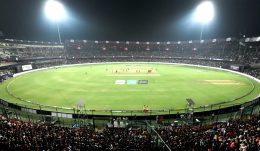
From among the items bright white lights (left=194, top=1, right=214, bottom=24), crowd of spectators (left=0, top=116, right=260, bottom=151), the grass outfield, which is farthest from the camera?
bright white lights (left=194, top=1, right=214, bottom=24)

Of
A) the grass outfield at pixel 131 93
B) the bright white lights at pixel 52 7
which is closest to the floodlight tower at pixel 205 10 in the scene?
the grass outfield at pixel 131 93

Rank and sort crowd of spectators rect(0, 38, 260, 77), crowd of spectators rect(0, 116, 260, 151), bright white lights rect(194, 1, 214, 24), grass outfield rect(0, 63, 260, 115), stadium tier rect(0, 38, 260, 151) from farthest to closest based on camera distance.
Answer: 1. bright white lights rect(194, 1, 214, 24)
2. crowd of spectators rect(0, 38, 260, 77)
3. grass outfield rect(0, 63, 260, 115)
4. stadium tier rect(0, 38, 260, 151)
5. crowd of spectators rect(0, 116, 260, 151)

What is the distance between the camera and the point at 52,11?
3408 inches

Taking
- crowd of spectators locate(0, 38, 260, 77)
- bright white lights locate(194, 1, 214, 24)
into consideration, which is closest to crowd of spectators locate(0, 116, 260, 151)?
crowd of spectators locate(0, 38, 260, 77)

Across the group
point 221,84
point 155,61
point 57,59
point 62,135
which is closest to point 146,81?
point 221,84

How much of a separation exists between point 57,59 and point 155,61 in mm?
46346

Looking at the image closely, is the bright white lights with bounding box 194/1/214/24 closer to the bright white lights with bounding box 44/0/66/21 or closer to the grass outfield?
the grass outfield

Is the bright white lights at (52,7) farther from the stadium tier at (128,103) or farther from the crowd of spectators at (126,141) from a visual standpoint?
the crowd of spectators at (126,141)

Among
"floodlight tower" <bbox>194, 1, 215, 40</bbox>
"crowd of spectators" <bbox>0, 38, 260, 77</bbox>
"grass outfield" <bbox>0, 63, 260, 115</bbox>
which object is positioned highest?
"floodlight tower" <bbox>194, 1, 215, 40</bbox>

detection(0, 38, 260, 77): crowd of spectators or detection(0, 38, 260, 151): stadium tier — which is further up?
detection(0, 38, 260, 77): crowd of spectators

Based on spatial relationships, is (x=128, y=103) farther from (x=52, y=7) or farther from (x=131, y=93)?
(x=52, y=7)

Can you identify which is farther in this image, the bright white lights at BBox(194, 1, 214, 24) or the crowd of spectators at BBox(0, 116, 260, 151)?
the bright white lights at BBox(194, 1, 214, 24)

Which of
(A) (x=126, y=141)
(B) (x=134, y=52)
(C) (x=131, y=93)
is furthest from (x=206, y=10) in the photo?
(A) (x=126, y=141)

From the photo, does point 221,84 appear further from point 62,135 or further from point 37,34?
point 37,34
